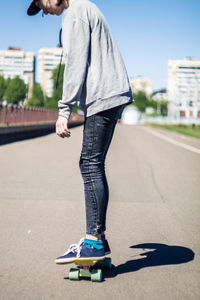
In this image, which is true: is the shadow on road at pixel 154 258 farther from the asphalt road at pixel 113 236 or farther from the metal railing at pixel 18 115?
the metal railing at pixel 18 115

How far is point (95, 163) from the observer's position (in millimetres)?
2967

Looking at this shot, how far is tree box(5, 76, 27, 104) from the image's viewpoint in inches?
5344

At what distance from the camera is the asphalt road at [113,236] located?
2.72 meters

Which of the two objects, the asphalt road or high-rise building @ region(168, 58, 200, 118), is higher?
the asphalt road


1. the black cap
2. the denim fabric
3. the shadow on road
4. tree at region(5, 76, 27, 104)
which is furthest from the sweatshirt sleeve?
tree at region(5, 76, 27, 104)

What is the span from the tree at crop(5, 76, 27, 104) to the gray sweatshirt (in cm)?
13526

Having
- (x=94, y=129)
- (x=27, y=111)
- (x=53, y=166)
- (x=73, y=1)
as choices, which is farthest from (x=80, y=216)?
(x=27, y=111)

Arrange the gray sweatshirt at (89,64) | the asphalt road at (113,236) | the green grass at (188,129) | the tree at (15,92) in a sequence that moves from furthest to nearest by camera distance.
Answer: the tree at (15,92), the green grass at (188,129), the gray sweatshirt at (89,64), the asphalt road at (113,236)

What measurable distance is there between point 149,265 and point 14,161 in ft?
24.7

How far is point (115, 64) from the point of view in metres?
2.94

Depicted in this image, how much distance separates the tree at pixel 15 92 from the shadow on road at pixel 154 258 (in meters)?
135

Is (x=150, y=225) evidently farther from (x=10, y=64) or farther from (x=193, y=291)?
(x=10, y=64)

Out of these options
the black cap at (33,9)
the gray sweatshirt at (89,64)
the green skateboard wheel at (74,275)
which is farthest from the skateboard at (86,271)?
the black cap at (33,9)

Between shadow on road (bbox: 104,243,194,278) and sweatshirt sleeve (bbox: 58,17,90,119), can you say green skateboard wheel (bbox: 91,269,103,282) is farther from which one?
sweatshirt sleeve (bbox: 58,17,90,119)
